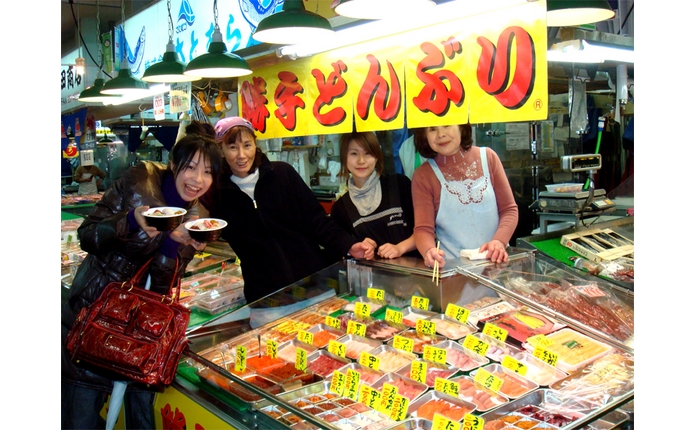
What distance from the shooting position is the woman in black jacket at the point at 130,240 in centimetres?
327

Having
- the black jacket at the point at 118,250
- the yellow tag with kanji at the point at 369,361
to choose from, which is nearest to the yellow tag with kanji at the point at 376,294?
the yellow tag with kanji at the point at 369,361

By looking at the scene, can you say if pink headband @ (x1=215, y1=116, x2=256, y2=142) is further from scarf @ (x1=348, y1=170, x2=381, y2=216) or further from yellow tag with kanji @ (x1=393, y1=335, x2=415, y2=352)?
yellow tag with kanji @ (x1=393, y1=335, x2=415, y2=352)

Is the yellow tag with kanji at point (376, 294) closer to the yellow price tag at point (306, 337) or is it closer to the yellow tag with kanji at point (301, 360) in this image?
the yellow price tag at point (306, 337)

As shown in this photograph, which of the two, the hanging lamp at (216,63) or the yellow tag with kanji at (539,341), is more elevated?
the hanging lamp at (216,63)

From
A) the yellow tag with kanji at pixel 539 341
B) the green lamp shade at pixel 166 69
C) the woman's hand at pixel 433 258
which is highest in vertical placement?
the green lamp shade at pixel 166 69

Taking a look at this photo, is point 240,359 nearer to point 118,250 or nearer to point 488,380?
point 118,250

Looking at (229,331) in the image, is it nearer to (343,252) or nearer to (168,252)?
(168,252)

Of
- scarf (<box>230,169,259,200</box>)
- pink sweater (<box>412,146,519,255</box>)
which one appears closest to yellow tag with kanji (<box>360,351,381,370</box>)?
pink sweater (<box>412,146,519,255</box>)

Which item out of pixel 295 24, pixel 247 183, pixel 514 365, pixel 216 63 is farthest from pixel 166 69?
pixel 514 365

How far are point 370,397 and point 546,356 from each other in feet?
3.13

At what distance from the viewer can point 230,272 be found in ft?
19.0

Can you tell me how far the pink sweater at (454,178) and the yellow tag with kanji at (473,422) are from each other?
1837 millimetres

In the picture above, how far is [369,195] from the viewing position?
4414 millimetres
